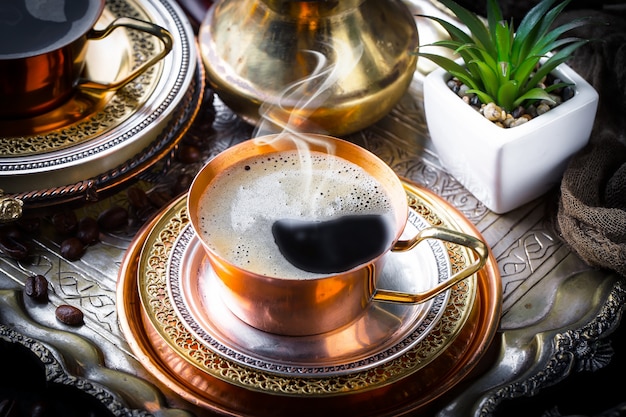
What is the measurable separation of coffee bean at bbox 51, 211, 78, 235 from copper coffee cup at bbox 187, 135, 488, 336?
0.89 feet

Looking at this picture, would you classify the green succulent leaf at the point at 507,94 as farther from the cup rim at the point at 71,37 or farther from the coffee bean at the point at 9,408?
the coffee bean at the point at 9,408

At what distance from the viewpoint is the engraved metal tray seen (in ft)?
4.00

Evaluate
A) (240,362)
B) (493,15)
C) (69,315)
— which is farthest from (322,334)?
(493,15)

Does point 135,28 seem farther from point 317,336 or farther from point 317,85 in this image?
point 317,336

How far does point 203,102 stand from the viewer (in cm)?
146

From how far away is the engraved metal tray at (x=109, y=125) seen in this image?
1220mm

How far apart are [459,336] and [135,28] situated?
0.67m

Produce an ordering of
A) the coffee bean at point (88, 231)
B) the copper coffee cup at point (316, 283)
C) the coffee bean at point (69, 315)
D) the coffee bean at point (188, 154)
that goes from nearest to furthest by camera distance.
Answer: the copper coffee cup at point (316, 283), the coffee bean at point (69, 315), the coffee bean at point (88, 231), the coffee bean at point (188, 154)

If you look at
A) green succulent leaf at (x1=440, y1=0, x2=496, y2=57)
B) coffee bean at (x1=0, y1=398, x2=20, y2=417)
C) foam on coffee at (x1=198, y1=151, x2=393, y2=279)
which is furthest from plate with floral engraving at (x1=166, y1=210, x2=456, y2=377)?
green succulent leaf at (x1=440, y1=0, x2=496, y2=57)

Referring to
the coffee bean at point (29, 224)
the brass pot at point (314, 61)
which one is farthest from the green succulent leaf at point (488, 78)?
the coffee bean at point (29, 224)

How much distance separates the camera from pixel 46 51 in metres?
1.22

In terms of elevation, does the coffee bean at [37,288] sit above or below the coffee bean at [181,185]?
below

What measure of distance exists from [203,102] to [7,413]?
24.8 inches

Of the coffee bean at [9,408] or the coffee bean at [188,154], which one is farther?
the coffee bean at [188,154]
